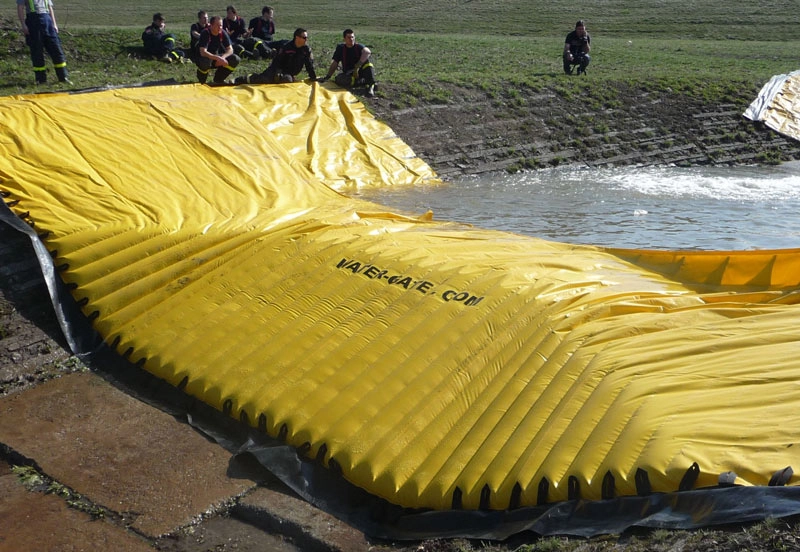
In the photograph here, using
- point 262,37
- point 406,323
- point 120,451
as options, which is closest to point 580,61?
point 262,37

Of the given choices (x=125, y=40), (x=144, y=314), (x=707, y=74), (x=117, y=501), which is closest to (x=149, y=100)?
(x=144, y=314)

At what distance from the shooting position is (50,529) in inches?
156

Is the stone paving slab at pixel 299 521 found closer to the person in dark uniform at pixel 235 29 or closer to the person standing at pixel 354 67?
the person standing at pixel 354 67

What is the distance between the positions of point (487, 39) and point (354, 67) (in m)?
11.9

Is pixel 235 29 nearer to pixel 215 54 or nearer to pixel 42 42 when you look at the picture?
pixel 215 54

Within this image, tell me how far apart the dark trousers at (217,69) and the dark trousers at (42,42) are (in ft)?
5.67

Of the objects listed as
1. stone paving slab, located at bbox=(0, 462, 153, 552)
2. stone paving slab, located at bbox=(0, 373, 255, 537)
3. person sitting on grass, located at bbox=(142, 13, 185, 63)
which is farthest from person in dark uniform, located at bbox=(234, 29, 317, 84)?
stone paving slab, located at bbox=(0, 462, 153, 552)

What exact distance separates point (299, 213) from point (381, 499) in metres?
3.19

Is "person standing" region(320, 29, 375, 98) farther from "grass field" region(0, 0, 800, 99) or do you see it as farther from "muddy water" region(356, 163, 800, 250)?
"muddy water" region(356, 163, 800, 250)

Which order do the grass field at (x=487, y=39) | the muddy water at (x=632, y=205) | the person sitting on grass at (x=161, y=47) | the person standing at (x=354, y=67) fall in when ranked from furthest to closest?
the person sitting on grass at (x=161, y=47) → the grass field at (x=487, y=39) → the person standing at (x=354, y=67) → the muddy water at (x=632, y=205)

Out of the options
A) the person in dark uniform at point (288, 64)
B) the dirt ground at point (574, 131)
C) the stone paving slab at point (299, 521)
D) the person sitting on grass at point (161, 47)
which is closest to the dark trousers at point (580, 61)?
the dirt ground at point (574, 131)

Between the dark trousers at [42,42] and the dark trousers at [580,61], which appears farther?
the dark trousers at [580,61]

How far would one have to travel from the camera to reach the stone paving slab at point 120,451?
4199mm

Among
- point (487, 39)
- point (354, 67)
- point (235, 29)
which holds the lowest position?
point (487, 39)
